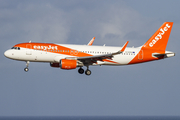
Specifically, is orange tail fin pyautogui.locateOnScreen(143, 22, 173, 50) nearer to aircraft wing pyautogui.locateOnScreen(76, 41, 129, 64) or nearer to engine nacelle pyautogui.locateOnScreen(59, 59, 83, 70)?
aircraft wing pyautogui.locateOnScreen(76, 41, 129, 64)

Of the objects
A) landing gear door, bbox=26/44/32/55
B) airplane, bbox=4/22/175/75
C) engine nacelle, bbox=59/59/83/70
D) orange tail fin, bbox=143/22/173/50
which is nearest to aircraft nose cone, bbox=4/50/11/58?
airplane, bbox=4/22/175/75

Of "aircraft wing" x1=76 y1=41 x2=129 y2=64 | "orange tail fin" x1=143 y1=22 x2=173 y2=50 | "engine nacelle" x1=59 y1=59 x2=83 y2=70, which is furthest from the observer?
"orange tail fin" x1=143 y1=22 x2=173 y2=50

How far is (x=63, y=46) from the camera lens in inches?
2212

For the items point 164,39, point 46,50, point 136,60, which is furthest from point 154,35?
point 46,50

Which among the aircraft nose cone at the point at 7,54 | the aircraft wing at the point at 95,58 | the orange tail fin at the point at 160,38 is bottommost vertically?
the aircraft wing at the point at 95,58

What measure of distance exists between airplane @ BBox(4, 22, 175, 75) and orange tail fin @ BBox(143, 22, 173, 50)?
648mm

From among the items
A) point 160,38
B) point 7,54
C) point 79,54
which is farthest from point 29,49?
point 160,38

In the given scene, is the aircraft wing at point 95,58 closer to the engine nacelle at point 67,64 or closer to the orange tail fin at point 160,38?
the engine nacelle at point 67,64

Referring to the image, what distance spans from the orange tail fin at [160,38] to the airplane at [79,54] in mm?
648

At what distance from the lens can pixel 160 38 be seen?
64.0m

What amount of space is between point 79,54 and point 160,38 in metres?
17.1

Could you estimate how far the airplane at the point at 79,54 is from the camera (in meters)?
55.0

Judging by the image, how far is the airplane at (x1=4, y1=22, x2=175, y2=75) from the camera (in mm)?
54969

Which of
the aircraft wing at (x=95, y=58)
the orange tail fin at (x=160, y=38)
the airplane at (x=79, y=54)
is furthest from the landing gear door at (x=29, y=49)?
the orange tail fin at (x=160, y=38)
